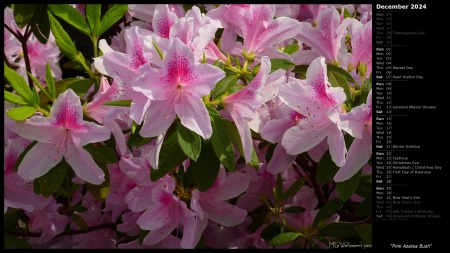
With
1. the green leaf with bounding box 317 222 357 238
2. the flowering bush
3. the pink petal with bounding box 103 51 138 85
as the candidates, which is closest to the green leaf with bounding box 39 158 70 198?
the flowering bush

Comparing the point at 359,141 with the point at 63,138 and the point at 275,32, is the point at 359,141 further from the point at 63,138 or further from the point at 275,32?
the point at 63,138

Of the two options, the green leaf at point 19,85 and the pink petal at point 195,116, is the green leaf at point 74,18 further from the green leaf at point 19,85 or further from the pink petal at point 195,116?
the pink petal at point 195,116

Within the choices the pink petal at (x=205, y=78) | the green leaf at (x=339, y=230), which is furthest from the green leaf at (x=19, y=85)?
the green leaf at (x=339, y=230)

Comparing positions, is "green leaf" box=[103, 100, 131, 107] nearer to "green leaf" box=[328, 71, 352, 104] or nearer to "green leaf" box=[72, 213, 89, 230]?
"green leaf" box=[328, 71, 352, 104]
